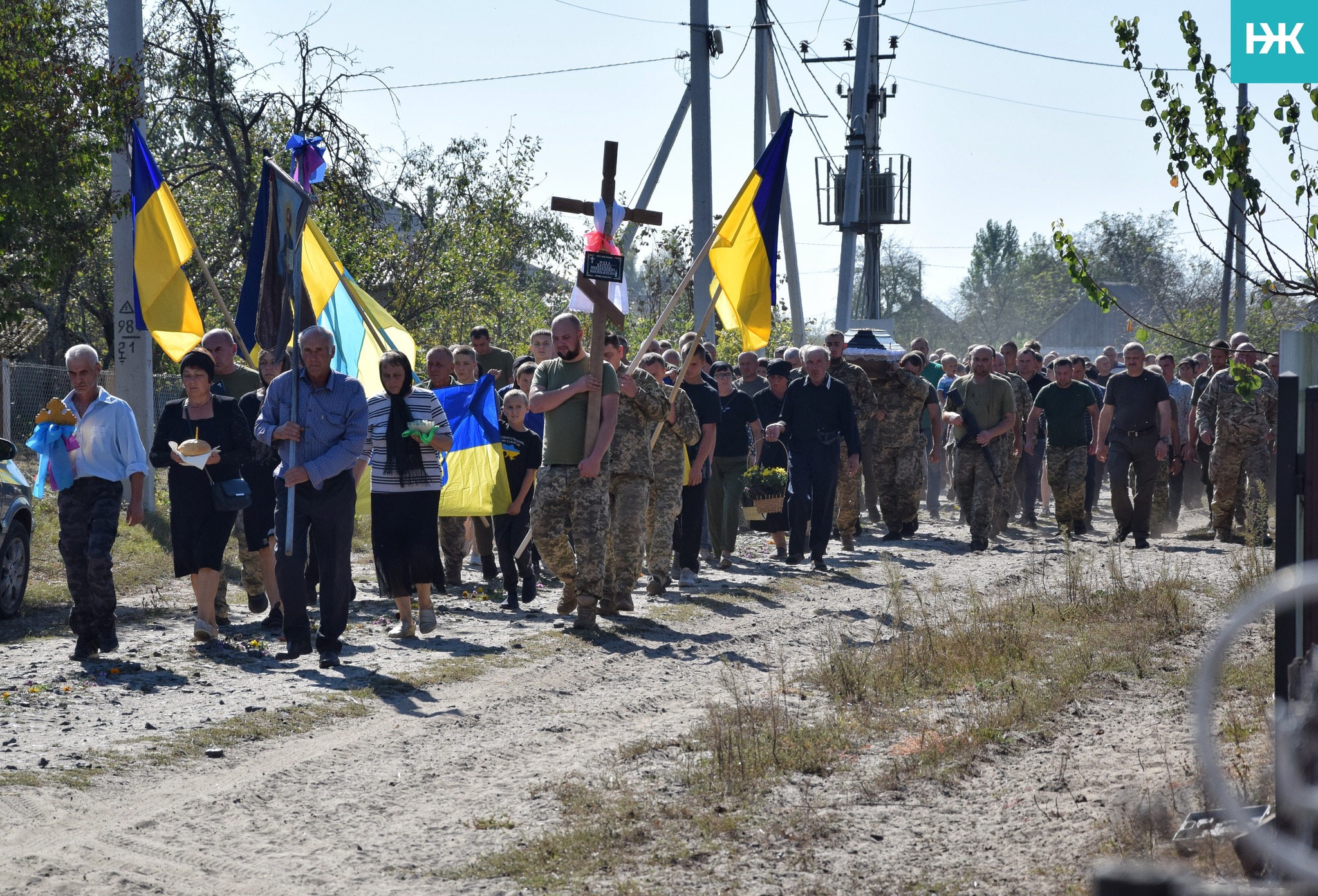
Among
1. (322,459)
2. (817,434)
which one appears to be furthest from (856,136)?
(322,459)

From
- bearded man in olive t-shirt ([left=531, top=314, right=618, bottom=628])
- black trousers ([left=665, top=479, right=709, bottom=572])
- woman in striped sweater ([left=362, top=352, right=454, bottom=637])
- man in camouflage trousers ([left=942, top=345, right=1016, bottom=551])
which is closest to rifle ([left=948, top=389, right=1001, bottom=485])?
man in camouflage trousers ([left=942, top=345, right=1016, bottom=551])

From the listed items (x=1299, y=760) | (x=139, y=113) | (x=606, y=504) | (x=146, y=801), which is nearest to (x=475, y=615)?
(x=606, y=504)

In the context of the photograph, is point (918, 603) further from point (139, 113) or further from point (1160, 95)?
point (139, 113)

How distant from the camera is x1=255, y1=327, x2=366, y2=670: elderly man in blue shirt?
9.03 m

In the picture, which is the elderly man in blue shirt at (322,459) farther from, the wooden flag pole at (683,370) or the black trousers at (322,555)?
the wooden flag pole at (683,370)

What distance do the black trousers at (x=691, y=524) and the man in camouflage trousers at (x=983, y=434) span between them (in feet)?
12.3

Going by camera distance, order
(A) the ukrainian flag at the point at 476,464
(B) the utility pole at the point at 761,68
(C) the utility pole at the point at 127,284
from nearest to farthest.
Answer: (A) the ukrainian flag at the point at 476,464
(C) the utility pole at the point at 127,284
(B) the utility pole at the point at 761,68

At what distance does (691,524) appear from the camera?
13539mm

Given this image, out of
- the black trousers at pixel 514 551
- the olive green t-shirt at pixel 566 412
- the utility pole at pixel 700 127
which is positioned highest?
the utility pole at pixel 700 127

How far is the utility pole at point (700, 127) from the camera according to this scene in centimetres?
1845

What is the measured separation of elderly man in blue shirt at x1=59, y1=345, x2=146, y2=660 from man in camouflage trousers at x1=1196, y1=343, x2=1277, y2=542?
35.7ft

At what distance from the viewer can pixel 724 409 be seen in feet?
47.8

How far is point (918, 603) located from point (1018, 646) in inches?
90.0

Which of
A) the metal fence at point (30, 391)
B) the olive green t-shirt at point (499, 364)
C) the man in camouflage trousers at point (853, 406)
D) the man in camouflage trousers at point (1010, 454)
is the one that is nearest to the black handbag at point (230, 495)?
the olive green t-shirt at point (499, 364)
